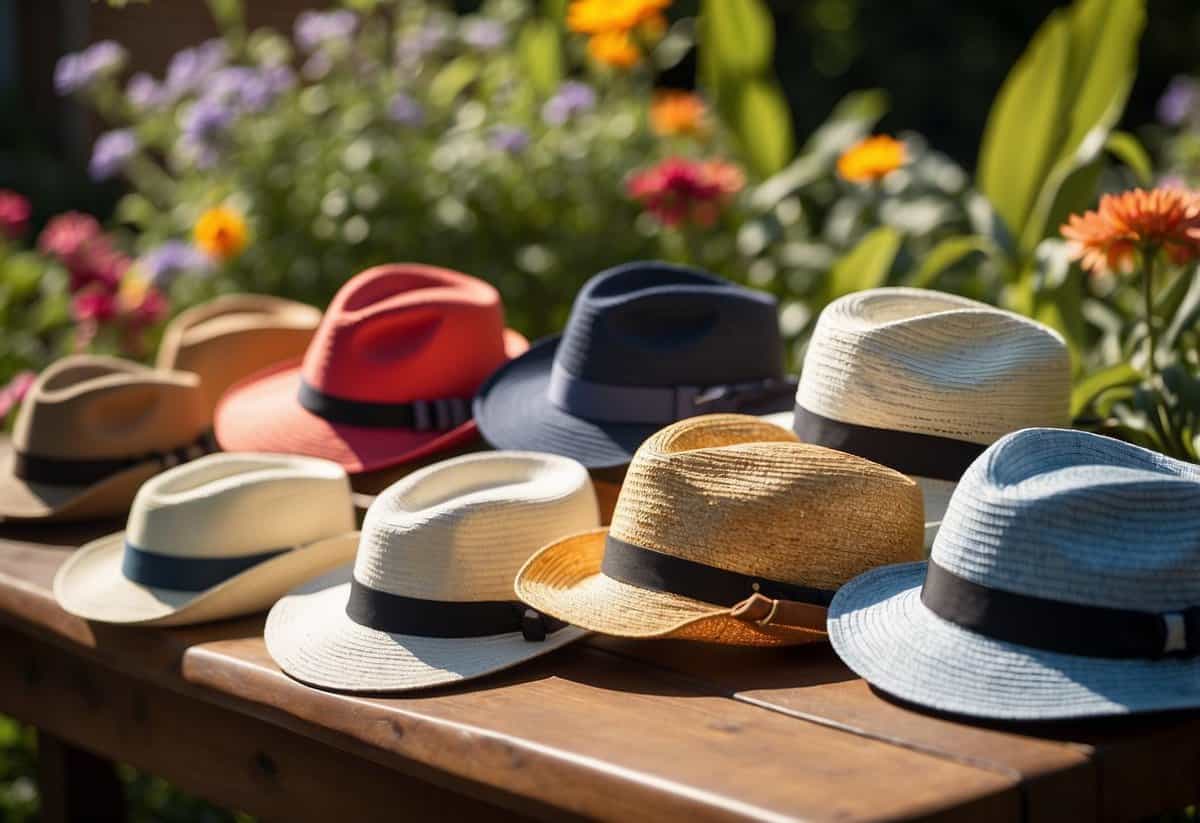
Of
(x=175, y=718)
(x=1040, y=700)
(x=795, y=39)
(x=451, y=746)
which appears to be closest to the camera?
(x=1040, y=700)

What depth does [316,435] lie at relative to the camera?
248cm

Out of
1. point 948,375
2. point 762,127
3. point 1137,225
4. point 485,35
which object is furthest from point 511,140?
point 948,375

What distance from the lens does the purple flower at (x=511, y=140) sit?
389 centimetres

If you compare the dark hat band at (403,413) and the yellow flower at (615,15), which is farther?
the yellow flower at (615,15)

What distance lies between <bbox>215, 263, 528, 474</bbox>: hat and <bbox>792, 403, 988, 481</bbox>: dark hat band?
2.67 feet

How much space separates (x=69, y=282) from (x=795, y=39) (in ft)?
19.8

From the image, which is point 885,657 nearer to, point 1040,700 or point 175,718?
point 1040,700

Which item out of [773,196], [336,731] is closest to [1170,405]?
[336,731]

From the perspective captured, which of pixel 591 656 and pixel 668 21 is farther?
pixel 668 21

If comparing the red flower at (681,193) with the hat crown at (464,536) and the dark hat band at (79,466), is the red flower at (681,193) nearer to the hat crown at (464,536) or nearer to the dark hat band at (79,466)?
the dark hat band at (79,466)

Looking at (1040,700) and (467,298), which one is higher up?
(467,298)

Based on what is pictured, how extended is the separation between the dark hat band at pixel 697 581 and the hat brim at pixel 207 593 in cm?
55

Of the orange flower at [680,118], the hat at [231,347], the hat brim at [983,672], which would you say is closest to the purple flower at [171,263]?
the hat at [231,347]

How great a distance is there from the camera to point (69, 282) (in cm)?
418
